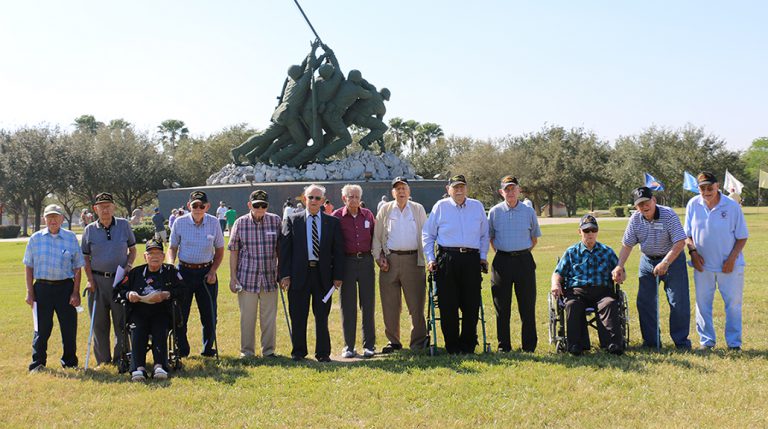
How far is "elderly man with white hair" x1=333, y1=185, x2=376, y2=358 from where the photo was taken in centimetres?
722

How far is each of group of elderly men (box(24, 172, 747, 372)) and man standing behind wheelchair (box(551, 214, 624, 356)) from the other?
14 mm

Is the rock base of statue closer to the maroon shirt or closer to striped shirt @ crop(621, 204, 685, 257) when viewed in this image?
the maroon shirt

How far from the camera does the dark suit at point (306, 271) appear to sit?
7035mm

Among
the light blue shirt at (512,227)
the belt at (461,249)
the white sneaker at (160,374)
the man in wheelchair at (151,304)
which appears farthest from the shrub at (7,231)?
the light blue shirt at (512,227)

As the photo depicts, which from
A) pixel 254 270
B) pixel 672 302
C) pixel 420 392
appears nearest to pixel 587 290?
pixel 672 302

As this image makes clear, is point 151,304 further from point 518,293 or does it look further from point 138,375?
point 518,293

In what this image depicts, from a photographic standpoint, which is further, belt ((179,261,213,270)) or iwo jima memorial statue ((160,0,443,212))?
iwo jima memorial statue ((160,0,443,212))

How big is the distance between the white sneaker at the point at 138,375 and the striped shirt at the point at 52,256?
1.36 m

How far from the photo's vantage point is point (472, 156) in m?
56.5

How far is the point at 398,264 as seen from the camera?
725 centimetres

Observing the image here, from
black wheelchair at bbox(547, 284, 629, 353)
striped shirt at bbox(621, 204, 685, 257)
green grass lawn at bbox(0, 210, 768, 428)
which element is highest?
striped shirt at bbox(621, 204, 685, 257)

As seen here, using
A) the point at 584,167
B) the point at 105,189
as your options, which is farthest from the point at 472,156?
the point at 105,189

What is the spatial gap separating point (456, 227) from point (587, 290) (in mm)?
1442

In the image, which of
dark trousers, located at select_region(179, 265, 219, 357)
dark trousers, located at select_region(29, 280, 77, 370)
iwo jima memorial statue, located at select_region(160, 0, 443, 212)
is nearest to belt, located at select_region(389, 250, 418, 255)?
dark trousers, located at select_region(179, 265, 219, 357)
